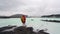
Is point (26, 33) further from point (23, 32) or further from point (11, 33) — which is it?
point (11, 33)

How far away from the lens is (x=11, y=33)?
2173 centimetres

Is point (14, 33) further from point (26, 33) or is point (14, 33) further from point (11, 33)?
point (26, 33)

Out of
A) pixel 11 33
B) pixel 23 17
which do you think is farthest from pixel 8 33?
pixel 23 17

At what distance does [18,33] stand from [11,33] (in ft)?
4.01

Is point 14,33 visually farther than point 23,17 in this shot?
No

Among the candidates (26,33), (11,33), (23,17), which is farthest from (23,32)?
(23,17)

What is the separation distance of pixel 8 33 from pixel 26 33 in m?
2.91

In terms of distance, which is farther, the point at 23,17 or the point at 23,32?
the point at 23,17

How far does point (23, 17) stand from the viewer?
2786cm

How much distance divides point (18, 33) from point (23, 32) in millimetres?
1141

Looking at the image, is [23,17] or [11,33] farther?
[23,17]

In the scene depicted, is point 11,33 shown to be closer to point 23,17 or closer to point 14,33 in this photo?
point 14,33

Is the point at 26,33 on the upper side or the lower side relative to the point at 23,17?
lower

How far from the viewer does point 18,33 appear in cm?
2134
